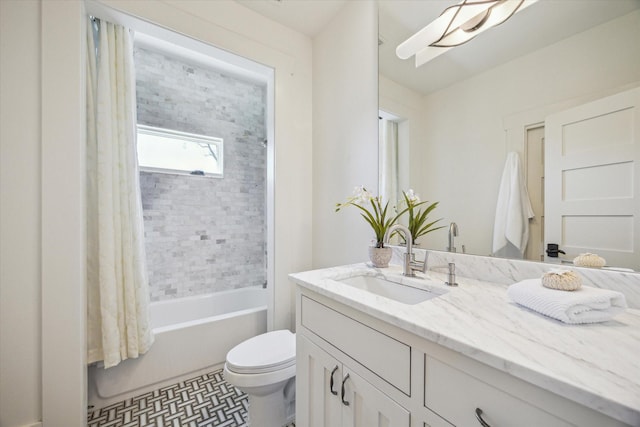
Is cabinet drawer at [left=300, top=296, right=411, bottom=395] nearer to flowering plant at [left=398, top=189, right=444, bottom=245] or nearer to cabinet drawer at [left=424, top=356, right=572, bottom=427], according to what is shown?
cabinet drawer at [left=424, top=356, right=572, bottom=427]

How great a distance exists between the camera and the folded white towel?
23.8 inches

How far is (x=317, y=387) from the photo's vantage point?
97cm

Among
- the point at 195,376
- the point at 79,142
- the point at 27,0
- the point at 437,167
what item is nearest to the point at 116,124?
the point at 79,142

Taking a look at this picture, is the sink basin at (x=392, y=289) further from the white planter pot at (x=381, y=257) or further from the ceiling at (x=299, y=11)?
the ceiling at (x=299, y=11)

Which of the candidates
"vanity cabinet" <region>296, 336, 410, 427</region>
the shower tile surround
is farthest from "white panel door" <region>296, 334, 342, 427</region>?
the shower tile surround

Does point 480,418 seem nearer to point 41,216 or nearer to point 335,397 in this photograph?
point 335,397

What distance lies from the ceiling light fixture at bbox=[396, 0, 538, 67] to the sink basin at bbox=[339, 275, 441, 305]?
1149 mm

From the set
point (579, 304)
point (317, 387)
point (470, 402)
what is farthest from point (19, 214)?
point (579, 304)

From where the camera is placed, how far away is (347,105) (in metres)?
1.70

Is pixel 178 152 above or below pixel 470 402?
above

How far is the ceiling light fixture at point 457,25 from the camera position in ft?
3.24

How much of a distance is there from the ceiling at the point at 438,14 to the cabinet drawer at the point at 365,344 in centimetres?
119

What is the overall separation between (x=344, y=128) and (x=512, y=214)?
1138mm

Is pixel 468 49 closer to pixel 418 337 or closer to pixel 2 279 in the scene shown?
pixel 418 337
